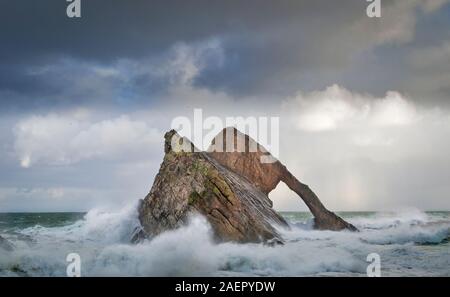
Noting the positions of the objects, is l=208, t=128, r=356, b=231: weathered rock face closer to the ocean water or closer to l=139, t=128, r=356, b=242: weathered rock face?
l=139, t=128, r=356, b=242: weathered rock face

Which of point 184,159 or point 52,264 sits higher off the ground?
point 184,159

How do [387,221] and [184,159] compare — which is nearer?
[184,159]

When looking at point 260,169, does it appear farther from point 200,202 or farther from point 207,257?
point 207,257

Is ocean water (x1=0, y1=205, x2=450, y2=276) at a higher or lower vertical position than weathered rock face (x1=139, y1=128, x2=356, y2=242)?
lower

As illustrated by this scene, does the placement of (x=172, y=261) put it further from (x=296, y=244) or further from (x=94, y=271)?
(x=296, y=244)

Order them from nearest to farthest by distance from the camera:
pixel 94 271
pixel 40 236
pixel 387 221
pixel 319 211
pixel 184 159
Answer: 1. pixel 94 271
2. pixel 184 159
3. pixel 40 236
4. pixel 319 211
5. pixel 387 221

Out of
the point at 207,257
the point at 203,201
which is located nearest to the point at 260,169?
the point at 203,201

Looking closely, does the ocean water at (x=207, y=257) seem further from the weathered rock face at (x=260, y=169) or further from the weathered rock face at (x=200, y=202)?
the weathered rock face at (x=260, y=169)

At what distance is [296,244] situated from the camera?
20.4m

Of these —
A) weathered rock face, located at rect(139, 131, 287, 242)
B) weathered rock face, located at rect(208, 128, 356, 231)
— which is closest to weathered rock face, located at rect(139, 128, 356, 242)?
weathered rock face, located at rect(139, 131, 287, 242)

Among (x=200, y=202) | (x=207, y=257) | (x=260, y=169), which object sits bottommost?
(x=207, y=257)
